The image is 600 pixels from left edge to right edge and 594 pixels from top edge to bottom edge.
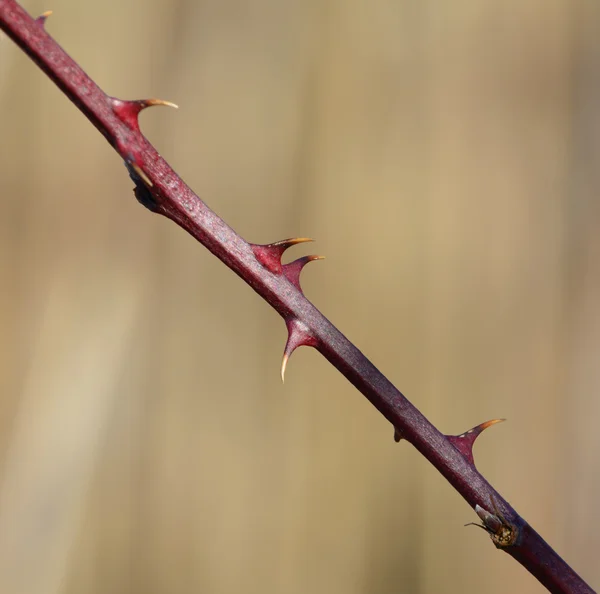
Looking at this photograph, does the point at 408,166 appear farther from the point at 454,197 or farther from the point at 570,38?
the point at 570,38

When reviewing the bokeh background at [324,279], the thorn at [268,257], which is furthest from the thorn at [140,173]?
the bokeh background at [324,279]

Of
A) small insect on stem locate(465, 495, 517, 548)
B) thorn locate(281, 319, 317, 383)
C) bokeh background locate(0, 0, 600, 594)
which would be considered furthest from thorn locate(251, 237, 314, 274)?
bokeh background locate(0, 0, 600, 594)

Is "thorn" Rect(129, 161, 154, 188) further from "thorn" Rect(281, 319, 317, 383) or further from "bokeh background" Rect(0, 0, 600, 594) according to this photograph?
"bokeh background" Rect(0, 0, 600, 594)

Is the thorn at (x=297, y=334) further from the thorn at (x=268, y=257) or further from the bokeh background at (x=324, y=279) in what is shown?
the bokeh background at (x=324, y=279)

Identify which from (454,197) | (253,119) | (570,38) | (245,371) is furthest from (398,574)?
(570,38)

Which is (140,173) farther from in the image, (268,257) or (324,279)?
(324,279)

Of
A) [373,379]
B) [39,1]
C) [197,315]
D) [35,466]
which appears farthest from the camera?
[197,315]

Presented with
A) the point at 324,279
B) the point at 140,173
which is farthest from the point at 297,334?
the point at 324,279
